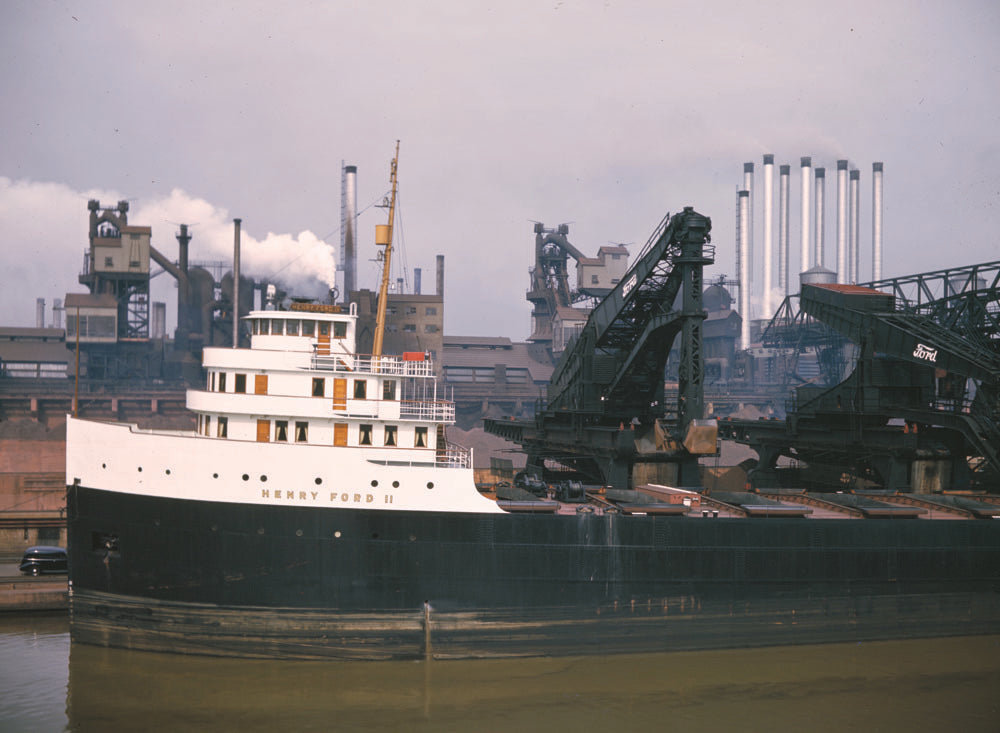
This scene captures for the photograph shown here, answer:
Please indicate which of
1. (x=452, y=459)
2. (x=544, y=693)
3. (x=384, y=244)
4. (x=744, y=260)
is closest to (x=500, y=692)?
(x=544, y=693)

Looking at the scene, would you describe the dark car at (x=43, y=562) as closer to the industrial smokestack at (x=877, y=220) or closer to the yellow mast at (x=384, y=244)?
the yellow mast at (x=384, y=244)

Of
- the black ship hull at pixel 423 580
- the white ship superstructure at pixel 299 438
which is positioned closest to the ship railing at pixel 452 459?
the white ship superstructure at pixel 299 438

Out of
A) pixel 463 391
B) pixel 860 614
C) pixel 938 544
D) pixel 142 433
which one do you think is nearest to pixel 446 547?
pixel 142 433

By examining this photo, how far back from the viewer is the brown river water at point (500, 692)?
61.5ft

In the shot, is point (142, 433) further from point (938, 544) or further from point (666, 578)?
point (938, 544)

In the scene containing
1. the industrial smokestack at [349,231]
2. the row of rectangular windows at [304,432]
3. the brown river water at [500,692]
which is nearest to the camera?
the brown river water at [500,692]

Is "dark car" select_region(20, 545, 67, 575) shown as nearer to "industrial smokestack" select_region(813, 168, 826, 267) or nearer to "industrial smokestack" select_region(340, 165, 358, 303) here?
"industrial smokestack" select_region(340, 165, 358, 303)

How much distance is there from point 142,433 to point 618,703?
1467 centimetres

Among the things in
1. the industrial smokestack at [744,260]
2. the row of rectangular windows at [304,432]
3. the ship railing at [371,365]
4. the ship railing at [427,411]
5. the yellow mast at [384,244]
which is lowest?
the row of rectangular windows at [304,432]

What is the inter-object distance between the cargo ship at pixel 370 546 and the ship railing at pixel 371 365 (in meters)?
0.09

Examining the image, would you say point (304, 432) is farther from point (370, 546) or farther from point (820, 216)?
point (820, 216)

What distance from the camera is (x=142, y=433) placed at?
2195cm

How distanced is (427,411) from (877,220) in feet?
342

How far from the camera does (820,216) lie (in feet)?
368
